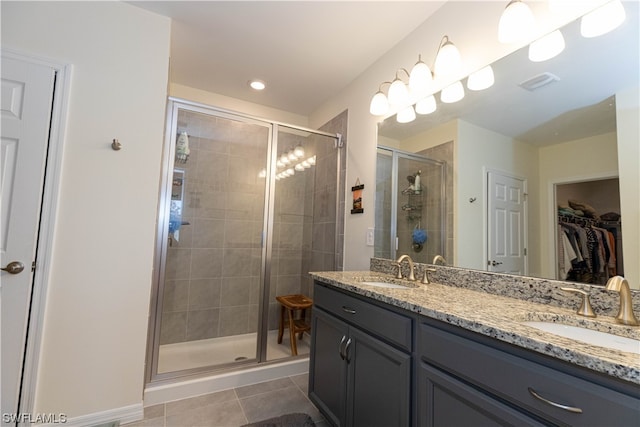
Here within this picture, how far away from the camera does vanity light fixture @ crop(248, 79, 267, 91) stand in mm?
2677

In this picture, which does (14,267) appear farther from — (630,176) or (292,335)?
(630,176)

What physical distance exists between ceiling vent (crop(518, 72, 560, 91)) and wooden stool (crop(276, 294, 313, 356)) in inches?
87.9

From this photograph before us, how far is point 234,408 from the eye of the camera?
1.82m

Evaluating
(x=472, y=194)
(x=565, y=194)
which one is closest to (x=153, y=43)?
(x=472, y=194)

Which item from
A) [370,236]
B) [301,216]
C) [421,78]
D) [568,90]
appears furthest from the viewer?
[301,216]

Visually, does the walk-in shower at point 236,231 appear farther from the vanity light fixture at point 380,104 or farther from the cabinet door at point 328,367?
the cabinet door at point 328,367

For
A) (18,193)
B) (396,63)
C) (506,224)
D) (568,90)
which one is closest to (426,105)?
(396,63)

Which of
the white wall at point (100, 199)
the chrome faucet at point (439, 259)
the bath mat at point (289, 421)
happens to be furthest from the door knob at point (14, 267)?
the chrome faucet at point (439, 259)

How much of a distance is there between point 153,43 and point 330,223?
6.43 feet

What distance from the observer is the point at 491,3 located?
1.47m

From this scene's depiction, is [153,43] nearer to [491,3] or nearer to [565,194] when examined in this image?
[491,3]

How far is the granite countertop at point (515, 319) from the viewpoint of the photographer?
2.00 feet

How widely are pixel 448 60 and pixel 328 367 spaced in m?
1.87

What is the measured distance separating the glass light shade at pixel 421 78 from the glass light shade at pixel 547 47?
56 centimetres
